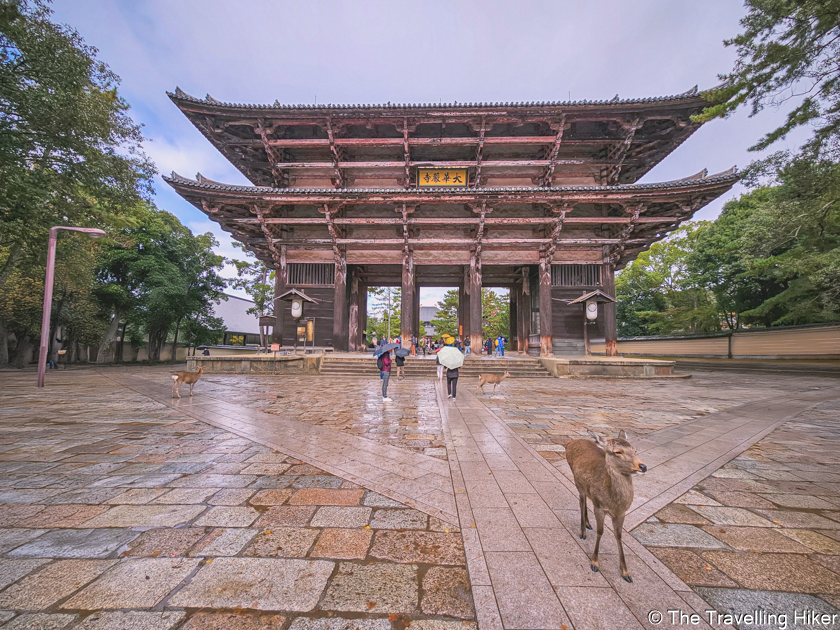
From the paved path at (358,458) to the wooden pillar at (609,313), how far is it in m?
13.3

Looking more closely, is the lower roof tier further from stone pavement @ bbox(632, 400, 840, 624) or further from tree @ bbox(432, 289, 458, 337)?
tree @ bbox(432, 289, 458, 337)

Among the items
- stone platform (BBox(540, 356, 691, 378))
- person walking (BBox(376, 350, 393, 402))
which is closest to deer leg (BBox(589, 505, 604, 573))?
person walking (BBox(376, 350, 393, 402))

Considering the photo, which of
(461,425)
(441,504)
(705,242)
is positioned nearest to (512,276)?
(705,242)

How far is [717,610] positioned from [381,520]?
1922 mm

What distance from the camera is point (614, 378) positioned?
11812mm

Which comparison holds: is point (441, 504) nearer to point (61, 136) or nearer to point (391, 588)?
point (391, 588)

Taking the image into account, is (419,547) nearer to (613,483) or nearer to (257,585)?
(257,585)

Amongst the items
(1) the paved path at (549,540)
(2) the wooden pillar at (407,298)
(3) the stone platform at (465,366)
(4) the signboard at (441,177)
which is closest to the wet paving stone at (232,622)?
(1) the paved path at (549,540)

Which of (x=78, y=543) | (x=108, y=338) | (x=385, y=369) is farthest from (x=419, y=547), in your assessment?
(x=108, y=338)

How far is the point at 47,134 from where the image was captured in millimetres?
9148

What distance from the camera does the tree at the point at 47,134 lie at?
834 centimetres

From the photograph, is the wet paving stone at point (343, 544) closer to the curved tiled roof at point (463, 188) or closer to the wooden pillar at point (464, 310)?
the curved tiled roof at point (463, 188)

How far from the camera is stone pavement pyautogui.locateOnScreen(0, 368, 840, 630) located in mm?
1600

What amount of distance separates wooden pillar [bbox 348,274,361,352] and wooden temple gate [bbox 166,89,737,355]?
56 centimetres
